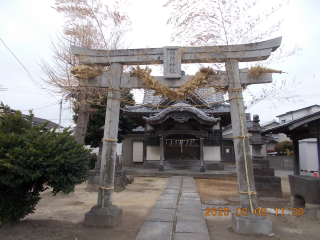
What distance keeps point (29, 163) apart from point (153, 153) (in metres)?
12.5

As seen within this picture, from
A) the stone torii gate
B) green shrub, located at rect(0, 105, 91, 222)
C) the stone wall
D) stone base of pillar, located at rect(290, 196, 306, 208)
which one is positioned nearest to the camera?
green shrub, located at rect(0, 105, 91, 222)

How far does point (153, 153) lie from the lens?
15.6 meters

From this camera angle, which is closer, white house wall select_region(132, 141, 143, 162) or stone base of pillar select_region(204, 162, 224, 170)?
stone base of pillar select_region(204, 162, 224, 170)

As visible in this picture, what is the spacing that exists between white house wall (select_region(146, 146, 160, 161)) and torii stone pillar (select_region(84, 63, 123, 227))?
440 inches

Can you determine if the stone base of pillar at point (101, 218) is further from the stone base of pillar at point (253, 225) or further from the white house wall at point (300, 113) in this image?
the white house wall at point (300, 113)

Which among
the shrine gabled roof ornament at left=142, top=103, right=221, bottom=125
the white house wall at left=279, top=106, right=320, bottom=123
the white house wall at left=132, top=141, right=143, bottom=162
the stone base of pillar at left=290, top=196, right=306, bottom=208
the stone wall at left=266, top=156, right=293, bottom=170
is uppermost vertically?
the white house wall at left=279, top=106, right=320, bottom=123

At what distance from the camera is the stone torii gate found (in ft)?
13.2

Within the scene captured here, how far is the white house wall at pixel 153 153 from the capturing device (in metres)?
15.6

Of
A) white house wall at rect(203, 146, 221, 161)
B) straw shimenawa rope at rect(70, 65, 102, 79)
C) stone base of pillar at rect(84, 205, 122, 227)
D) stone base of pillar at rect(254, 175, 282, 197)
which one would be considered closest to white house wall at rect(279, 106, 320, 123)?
white house wall at rect(203, 146, 221, 161)

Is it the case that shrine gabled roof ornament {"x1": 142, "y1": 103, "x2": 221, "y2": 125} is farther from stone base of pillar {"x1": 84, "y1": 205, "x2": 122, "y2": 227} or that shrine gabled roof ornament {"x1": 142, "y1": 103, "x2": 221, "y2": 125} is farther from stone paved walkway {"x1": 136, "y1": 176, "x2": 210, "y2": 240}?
stone base of pillar {"x1": 84, "y1": 205, "x2": 122, "y2": 227}

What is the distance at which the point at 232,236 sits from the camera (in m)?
3.73

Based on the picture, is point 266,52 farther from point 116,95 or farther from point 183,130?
point 183,130

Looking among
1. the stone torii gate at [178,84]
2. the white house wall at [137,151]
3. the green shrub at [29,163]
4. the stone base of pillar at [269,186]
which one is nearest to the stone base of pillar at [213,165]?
the white house wall at [137,151]

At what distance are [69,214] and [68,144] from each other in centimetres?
218
